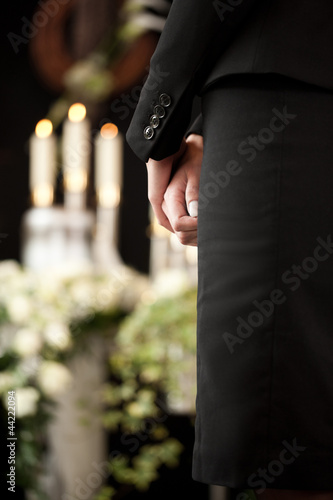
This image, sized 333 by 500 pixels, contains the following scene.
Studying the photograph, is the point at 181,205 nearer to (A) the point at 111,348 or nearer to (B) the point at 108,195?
(A) the point at 111,348

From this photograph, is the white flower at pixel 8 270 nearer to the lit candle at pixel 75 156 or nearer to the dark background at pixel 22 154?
the lit candle at pixel 75 156

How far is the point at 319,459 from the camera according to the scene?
811 millimetres

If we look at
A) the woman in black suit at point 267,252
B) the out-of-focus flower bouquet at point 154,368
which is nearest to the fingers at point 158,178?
the woman in black suit at point 267,252

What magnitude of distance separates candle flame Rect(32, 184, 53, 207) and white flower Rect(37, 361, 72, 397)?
0.86m

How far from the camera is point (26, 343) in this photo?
6.50 ft

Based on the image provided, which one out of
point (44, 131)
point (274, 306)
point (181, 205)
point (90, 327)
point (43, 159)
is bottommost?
point (90, 327)

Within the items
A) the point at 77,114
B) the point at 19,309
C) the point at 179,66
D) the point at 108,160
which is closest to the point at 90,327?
the point at 19,309

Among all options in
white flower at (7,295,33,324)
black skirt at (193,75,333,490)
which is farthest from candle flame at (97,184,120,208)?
black skirt at (193,75,333,490)

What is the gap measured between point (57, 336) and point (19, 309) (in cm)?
13

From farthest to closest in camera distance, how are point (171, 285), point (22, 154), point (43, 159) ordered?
point (22, 154) → point (43, 159) → point (171, 285)

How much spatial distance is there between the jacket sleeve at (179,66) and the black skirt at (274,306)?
9 cm

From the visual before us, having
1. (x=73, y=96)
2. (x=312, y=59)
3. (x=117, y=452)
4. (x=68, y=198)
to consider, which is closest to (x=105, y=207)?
(x=68, y=198)

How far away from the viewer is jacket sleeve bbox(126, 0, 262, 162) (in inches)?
35.1

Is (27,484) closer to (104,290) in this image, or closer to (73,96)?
(104,290)
